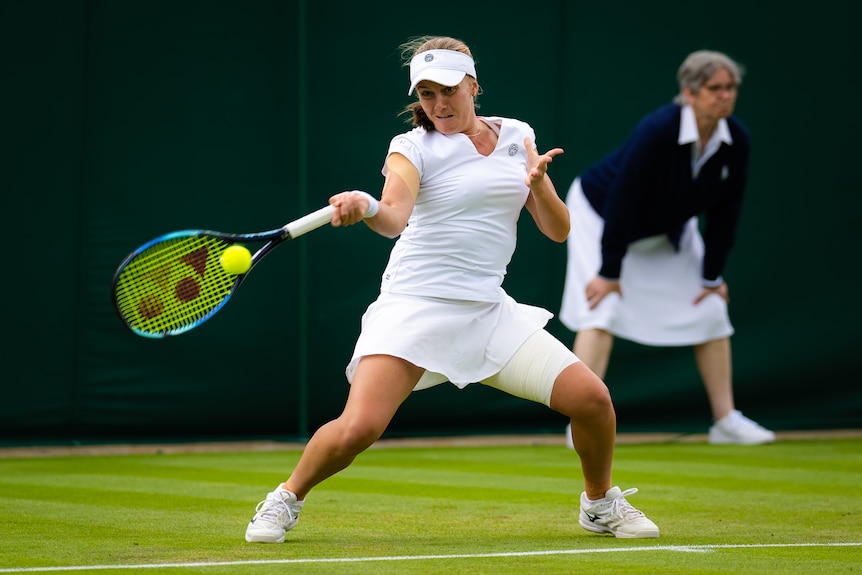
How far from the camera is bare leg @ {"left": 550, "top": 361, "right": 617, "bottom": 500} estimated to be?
482cm

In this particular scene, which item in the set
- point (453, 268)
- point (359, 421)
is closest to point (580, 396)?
point (453, 268)

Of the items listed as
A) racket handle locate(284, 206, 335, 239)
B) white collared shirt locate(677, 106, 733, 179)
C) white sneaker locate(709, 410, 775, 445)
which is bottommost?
white sneaker locate(709, 410, 775, 445)

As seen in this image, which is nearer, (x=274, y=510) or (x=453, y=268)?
(x=274, y=510)

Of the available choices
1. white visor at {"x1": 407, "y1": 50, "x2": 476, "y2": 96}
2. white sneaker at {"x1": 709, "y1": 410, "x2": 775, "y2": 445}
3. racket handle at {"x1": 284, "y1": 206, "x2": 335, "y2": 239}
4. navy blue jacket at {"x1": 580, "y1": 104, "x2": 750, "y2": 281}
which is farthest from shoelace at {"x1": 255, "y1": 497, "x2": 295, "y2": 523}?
white sneaker at {"x1": 709, "y1": 410, "x2": 775, "y2": 445}

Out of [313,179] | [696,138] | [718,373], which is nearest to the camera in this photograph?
[696,138]

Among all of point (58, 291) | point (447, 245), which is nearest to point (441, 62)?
point (447, 245)

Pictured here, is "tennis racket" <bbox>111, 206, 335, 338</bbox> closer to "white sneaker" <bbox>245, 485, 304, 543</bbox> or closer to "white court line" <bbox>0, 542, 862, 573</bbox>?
"white sneaker" <bbox>245, 485, 304, 543</bbox>

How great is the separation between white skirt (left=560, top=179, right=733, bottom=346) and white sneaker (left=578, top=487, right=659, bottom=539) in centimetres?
343

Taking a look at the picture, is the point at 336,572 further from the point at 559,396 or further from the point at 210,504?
the point at 210,504

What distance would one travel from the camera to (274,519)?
4719 millimetres

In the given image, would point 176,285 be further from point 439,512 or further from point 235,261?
point 439,512

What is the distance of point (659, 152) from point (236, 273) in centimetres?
415

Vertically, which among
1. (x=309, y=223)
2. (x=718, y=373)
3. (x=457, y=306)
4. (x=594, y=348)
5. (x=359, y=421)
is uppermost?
(x=309, y=223)

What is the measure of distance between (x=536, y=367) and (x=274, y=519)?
0.99m
